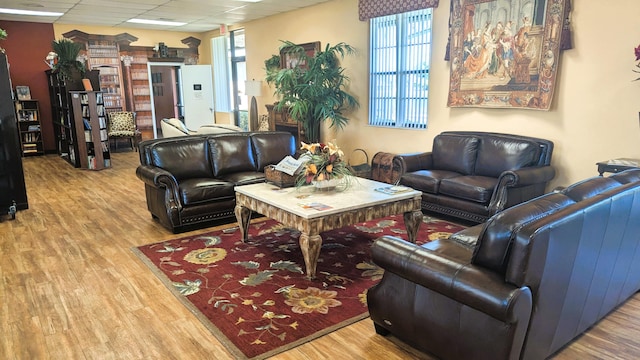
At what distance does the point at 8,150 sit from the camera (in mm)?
4969

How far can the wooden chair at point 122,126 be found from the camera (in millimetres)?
9664

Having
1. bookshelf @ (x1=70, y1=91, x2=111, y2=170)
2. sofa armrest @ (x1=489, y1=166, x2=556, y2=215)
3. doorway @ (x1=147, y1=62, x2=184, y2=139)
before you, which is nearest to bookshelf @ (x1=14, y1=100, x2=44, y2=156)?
bookshelf @ (x1=70, y1=91, x2=111, y2=170)

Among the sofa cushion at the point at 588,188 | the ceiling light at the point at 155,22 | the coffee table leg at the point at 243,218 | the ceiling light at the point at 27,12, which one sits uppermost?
the ceiling light at the point at 155,22

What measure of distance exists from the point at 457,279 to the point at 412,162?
10.7 ft

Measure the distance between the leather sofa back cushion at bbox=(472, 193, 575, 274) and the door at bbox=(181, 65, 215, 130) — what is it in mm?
9837

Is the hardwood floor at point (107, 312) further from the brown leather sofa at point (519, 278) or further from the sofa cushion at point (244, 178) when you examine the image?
the sofa cushion at point (244, 178)

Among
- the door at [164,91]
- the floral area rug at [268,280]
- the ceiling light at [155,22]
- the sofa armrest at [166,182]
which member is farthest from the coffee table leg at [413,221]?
the door at [164,91]

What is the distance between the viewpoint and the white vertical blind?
10.4m

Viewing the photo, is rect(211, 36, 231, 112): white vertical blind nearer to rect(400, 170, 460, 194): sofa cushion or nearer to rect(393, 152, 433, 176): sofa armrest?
rect(393, 152, 433, 176): sofa armrest

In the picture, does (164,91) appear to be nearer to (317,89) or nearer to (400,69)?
(317,89)

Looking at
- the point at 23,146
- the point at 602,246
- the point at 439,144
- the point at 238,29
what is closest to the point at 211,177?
the point at 439,144

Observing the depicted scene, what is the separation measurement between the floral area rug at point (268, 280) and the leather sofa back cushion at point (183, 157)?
31.9 inches

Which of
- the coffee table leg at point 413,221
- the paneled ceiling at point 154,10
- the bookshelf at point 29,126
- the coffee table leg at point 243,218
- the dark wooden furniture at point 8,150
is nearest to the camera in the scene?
the coffee table leg at point 413,221

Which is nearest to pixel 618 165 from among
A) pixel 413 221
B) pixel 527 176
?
pixel 527 176
